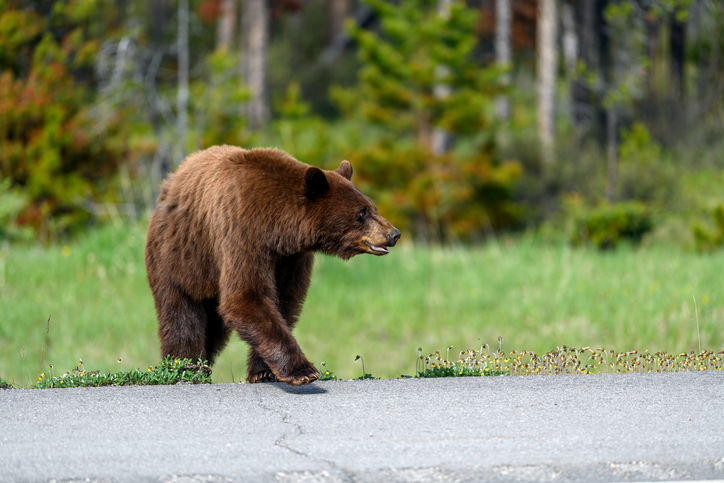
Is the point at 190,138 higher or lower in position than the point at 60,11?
lower

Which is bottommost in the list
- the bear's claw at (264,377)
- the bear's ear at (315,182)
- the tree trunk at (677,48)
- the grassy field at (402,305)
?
the grassy field at (402,305)

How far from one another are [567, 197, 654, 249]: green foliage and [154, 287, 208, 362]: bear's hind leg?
998 cm

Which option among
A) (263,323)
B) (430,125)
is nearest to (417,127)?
(430,125)

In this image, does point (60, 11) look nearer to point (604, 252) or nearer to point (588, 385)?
point (604, 252)

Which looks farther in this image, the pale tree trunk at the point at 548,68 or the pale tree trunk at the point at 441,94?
the pale tree trunk at the point at 548,68

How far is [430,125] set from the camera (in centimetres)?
1902

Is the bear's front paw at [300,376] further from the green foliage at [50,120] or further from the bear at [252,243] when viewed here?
the green foliage at [50,120]

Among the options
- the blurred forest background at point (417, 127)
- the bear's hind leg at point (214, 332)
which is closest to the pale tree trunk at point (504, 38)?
the blurred forest background at point (417, 127)

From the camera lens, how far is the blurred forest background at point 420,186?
1048 centimetres

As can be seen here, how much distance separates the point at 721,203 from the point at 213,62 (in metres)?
9.46


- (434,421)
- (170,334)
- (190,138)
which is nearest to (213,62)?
(190,138)

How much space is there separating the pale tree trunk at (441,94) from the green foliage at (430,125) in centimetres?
13

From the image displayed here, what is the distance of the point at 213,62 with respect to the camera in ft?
54.3

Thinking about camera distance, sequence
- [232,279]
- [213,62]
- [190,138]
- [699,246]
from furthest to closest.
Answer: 1. [213,62]
2. [190,138]
3. [699,246]
4. [232,279]
